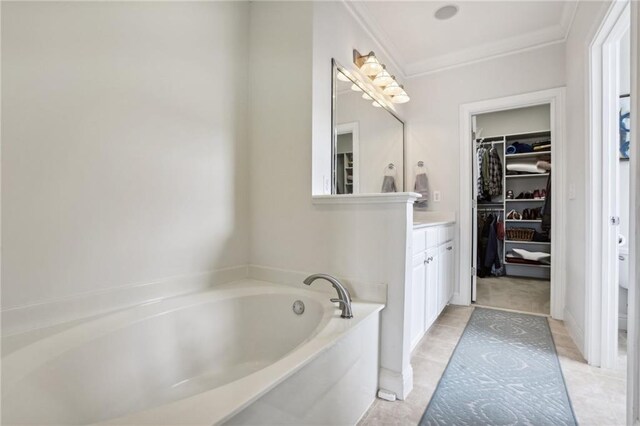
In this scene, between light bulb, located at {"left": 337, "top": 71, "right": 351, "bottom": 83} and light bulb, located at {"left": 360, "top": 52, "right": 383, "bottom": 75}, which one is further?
light bulb, located at {"left": 360, "top": 52, "right": 383, "bottom": 75}

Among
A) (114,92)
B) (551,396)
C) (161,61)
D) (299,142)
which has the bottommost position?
(551,396)

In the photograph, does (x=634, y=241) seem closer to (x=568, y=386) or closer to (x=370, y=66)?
(x=568, y=386)

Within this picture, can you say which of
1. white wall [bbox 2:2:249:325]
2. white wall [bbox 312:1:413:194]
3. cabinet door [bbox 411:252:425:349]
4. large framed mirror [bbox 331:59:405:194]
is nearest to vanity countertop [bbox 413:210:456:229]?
large framed mirror [bbox 331:59:405:194]

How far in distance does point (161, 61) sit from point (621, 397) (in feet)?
9.43

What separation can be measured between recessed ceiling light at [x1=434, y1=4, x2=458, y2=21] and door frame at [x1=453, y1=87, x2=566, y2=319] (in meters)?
0.85

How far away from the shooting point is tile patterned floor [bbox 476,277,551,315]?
2.87 m

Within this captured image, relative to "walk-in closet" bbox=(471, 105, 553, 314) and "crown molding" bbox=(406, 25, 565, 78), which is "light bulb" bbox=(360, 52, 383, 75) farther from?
"walk-in closet" bbox=(471, 105, 553, 314)

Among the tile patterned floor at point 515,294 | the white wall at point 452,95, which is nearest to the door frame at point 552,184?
the white wall at point 452,95

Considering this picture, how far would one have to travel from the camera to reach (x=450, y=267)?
108 inches

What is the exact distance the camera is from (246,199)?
2.05 meters

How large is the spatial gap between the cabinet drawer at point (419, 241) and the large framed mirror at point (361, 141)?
0.58 metres

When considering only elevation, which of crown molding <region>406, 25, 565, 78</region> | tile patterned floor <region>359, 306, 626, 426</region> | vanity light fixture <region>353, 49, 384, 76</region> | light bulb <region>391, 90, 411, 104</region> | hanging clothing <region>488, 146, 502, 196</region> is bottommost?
tile patterned floor <region>359, 306, 626, 426</region>

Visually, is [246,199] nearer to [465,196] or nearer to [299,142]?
[299,142]

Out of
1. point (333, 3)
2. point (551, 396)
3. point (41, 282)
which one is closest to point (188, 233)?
point (41, 282)
